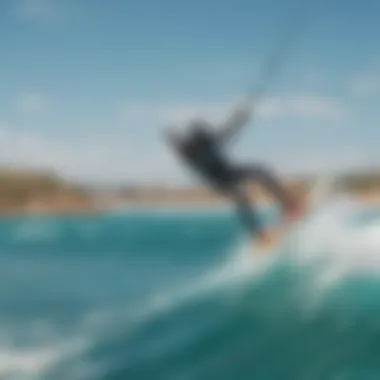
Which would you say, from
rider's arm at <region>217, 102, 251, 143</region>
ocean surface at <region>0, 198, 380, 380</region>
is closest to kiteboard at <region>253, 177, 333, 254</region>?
ocean surface at <region>0, 198, 380, 380</region>

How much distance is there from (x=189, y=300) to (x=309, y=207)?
516mm

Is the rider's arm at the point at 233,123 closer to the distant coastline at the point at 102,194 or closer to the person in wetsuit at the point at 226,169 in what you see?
the person in wetsuit at the point at 226,169

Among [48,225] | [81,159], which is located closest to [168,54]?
[81,159]

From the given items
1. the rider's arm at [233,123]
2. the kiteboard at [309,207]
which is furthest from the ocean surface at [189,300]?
the rider's arm at [233,123]

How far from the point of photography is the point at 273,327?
323cm

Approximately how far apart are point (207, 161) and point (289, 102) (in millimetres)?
342

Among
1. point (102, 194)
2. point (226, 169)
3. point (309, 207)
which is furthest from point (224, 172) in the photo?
point (102, 194)

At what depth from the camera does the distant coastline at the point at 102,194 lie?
10.5 feet

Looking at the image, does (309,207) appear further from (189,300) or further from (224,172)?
(189,300)

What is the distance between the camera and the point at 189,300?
3.21 m

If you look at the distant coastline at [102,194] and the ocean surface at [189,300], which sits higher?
the distant coastline at [102,194]

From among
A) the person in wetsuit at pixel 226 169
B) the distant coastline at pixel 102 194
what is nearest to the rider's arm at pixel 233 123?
the person in wetsuit at pixel 226 169

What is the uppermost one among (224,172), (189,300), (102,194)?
(102,194)

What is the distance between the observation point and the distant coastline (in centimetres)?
319
